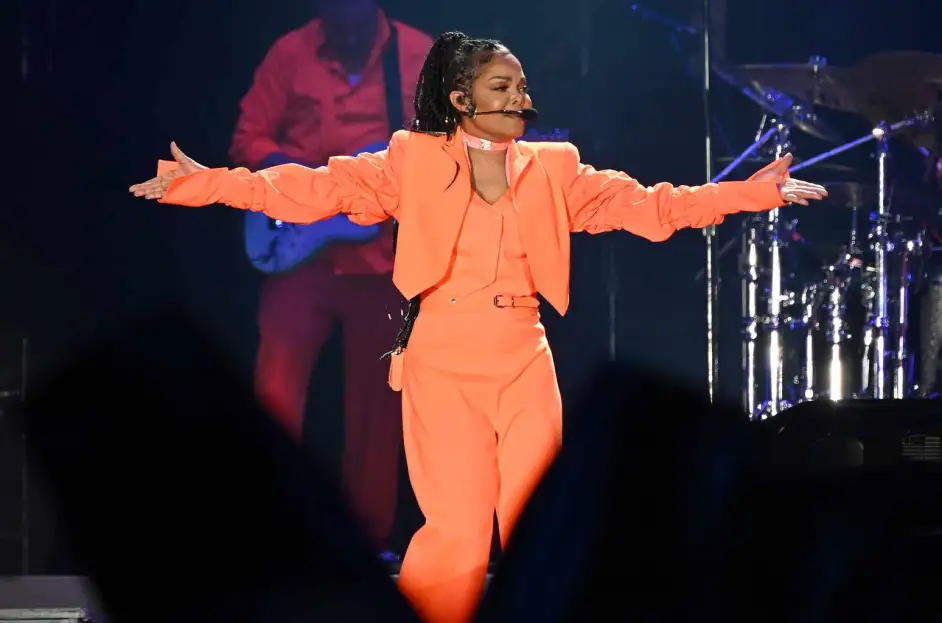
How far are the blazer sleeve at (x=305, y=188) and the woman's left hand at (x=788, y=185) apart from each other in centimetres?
100

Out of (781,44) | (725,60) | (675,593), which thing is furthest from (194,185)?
(781,44)

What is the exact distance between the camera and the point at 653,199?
3.18 meters

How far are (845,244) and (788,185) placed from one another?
2.95m

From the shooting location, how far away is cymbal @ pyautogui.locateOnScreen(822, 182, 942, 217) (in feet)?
18.1

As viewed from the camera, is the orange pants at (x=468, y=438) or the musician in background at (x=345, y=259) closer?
the orange pants at (x=468, y=438)

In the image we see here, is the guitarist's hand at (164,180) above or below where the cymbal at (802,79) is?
below

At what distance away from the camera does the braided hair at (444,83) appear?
310 cm

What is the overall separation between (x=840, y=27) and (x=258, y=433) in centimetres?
350

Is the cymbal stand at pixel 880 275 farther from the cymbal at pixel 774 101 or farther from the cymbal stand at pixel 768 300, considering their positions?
the cymbal stand at pixel 768 300

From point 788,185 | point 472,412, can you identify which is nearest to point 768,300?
point 788,185

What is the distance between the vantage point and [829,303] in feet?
18.3

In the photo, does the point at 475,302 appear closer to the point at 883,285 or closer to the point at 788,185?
the point at 788,185

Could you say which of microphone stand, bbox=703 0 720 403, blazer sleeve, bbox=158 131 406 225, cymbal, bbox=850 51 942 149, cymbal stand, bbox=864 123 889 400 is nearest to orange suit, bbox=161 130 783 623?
blazer sleeve, bbox=158 131 406 225

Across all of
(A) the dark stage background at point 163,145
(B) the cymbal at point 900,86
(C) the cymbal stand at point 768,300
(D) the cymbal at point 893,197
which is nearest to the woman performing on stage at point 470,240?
(A) the dark stage background at point 163,145
